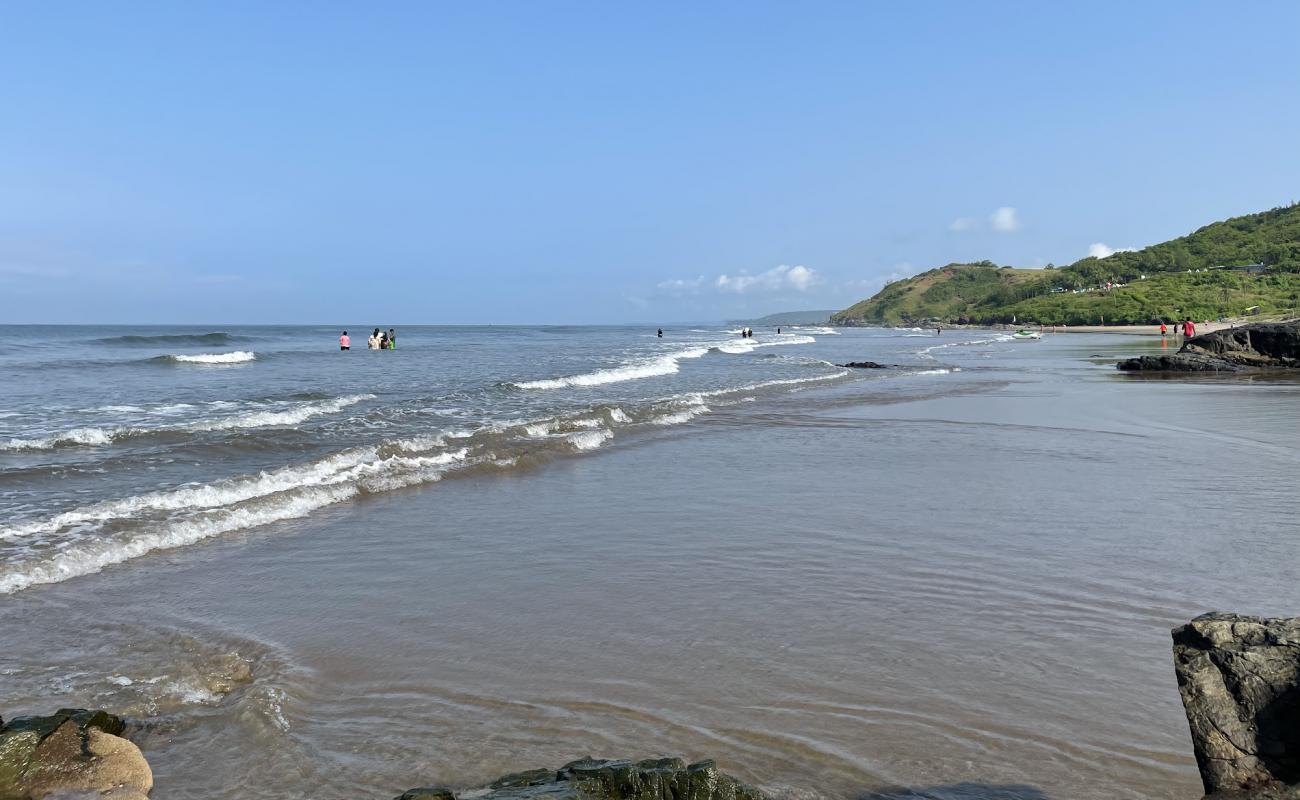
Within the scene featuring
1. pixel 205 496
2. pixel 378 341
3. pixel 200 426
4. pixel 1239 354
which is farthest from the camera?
pixel 378 341

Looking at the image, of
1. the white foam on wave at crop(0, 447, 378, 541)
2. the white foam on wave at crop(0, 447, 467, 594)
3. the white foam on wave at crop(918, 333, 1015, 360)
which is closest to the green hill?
the white foam on wave at crop(918, 333, 1015, 360)

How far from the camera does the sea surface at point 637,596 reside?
428 centimetres

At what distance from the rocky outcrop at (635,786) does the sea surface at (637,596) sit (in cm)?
64

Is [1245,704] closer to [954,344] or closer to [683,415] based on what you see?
[683,415]

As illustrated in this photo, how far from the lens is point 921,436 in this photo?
1619cm

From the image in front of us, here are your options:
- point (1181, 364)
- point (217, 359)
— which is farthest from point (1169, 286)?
point (217, 359)

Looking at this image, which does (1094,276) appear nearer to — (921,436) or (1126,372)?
(1126,372)

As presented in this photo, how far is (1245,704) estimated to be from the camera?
3158 millimetres

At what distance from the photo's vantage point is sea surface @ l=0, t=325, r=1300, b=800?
428 cm

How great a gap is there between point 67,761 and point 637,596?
388 cm

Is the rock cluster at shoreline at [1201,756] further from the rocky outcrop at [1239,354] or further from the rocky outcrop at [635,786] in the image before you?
the rocky outcrop at [1239,354]

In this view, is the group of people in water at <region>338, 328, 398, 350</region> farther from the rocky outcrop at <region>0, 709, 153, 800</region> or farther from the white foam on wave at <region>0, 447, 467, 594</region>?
the rocky outcrop at <region>0, 709, 153, 800</region>

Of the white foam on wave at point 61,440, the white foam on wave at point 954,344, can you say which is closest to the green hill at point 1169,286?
the white foam on wave at point 954,344

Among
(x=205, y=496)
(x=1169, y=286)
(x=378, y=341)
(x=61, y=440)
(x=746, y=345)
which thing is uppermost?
(x=1169, y=286)
